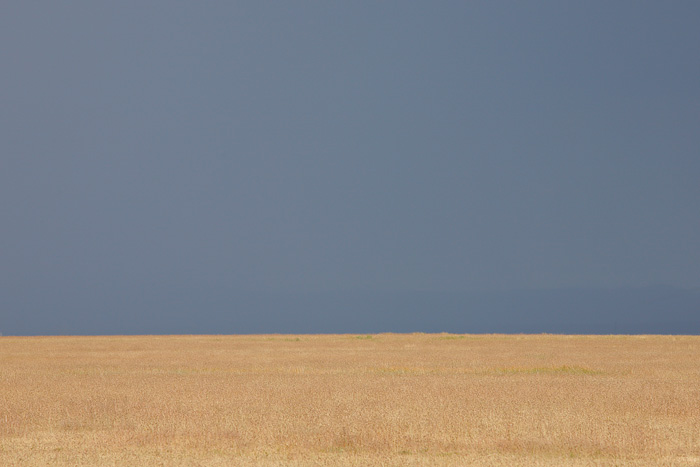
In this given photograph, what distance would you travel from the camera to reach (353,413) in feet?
54.1

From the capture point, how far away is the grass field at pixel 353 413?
12.9m

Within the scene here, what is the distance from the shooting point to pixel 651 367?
30453 mm

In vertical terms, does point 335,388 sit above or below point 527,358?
below

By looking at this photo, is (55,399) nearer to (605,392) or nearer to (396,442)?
(396,442)

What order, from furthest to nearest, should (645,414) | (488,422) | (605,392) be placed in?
(605,392), (645,414), (488,422)

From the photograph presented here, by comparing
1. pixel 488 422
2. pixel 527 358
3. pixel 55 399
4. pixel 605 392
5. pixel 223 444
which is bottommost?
pixel 223 444

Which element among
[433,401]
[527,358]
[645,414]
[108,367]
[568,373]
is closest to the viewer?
[645,414]

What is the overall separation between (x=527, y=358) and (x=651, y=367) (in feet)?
23.1

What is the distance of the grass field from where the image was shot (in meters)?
12.9

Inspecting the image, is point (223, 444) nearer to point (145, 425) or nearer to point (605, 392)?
point (145, 425)

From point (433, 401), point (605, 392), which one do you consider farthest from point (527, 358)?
point (433, 401)

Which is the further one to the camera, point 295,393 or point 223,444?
Result: point 295,393

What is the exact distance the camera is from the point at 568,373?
28.6m

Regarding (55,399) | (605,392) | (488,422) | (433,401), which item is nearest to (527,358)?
(605,392)
